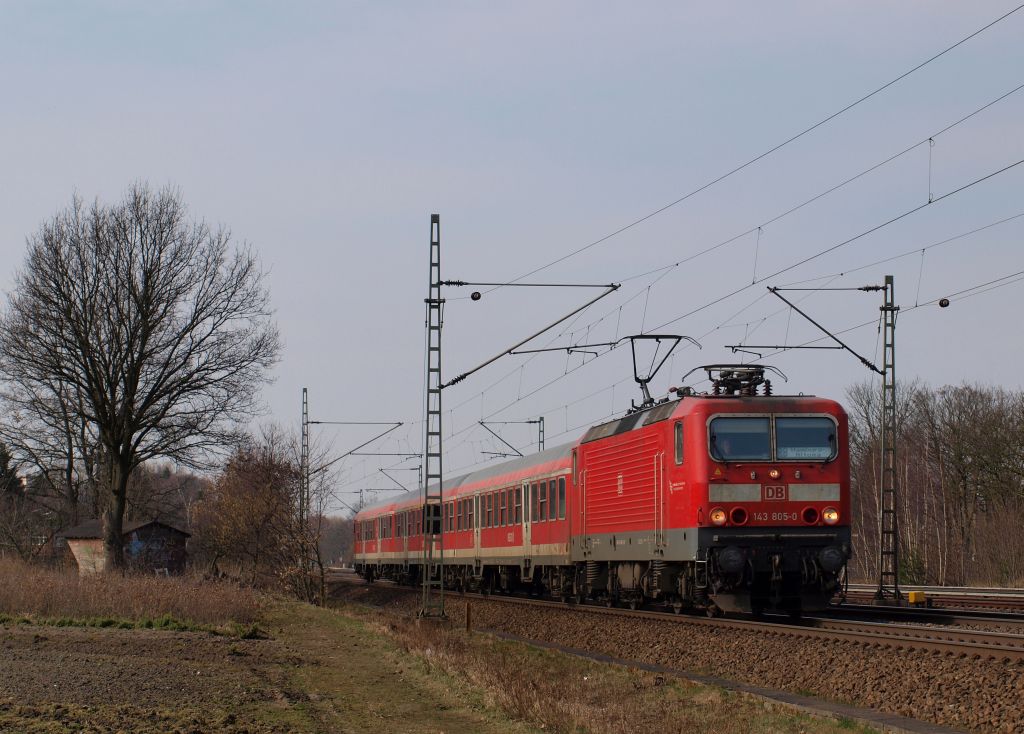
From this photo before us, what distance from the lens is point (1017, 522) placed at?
45344mm

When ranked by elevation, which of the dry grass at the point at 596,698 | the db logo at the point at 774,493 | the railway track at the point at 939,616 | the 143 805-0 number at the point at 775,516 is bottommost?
the dry grass at the point at 596,698

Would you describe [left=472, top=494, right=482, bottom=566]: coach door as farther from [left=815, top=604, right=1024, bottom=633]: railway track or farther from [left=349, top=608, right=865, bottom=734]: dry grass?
[left=349, top=608, right=865, bottom=734]: dry grass

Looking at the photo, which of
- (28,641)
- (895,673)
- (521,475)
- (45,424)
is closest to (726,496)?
(895,673)

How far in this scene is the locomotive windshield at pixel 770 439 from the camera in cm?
1830

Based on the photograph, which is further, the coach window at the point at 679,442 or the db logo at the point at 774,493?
the coach window at the point at 679,442

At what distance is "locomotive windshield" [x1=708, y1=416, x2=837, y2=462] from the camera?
60.0 feet

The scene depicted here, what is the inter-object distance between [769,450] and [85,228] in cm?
2916

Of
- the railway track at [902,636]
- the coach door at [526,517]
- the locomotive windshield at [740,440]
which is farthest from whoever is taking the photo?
the coach door at [526,517]

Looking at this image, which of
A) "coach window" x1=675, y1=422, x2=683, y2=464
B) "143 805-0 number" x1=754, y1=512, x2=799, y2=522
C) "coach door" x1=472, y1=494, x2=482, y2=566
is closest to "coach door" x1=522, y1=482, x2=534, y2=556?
"coach door" x1=472, y1=494, x2=482, y2=566

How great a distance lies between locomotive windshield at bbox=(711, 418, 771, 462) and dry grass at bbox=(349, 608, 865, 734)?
3.90m

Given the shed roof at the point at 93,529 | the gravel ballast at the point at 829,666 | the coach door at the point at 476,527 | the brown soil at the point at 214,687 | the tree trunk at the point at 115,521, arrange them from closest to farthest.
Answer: the gravel ballast at the point at 829,666 → the brown soil at the point at 214,687 → the coach door at the point at 476,527 → the tree trunk at the point at 115,521 → the shed roof at the point at 93,529

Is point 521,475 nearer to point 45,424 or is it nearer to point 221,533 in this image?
point 221,533

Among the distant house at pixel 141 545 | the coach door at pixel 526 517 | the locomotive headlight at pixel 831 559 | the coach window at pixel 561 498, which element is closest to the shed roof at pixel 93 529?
the distant house at pixel 141 545

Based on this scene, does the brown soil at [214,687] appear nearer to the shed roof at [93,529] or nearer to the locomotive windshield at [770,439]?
the locomotive windshield at [770,439]
